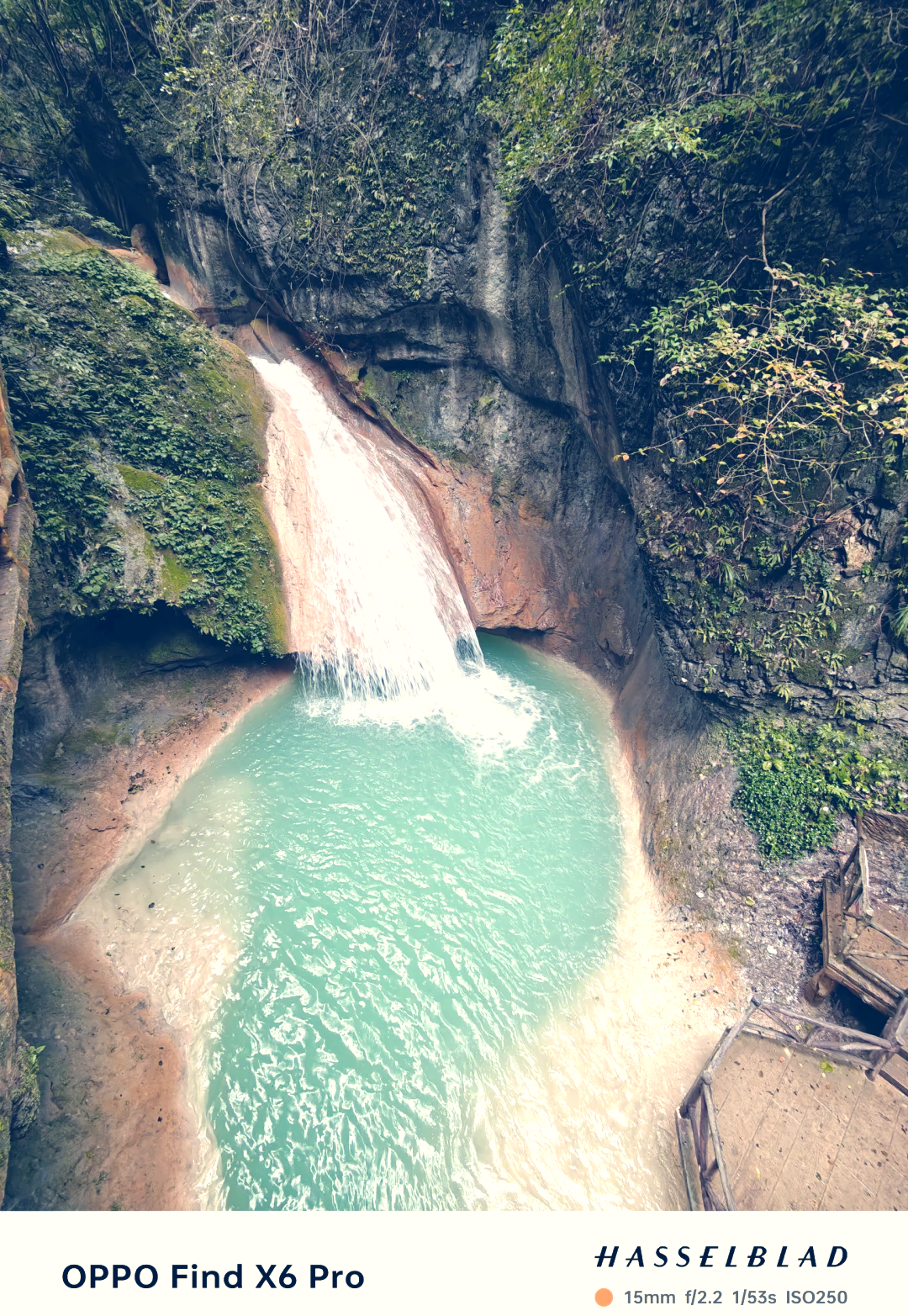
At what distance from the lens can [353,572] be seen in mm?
14047

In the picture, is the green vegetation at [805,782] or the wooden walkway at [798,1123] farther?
the green vegetation at [805,782]

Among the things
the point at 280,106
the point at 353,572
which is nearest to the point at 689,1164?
the point at 353,572

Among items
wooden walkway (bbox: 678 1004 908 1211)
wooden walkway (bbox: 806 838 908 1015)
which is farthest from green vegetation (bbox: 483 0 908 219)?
wooden walkway (bbox: 678 1004 908 1211)

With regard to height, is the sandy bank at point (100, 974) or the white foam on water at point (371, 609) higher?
the white foam on water at point (371, 609)

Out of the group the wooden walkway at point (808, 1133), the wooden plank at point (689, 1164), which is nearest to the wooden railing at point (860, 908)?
the wooden walkway at point (808, 1133)

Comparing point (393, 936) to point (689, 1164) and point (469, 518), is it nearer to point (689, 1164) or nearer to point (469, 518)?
point (689, 1164)

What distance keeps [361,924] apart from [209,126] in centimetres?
1835

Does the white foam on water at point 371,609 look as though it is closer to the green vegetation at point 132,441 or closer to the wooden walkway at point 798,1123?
the green vegetation at point 132,441

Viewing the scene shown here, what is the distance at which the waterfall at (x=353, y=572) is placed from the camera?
13.7 meters

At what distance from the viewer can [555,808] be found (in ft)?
36.0

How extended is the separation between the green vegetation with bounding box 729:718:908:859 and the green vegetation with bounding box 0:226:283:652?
10.8m

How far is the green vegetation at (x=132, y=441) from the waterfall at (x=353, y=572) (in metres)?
0.73

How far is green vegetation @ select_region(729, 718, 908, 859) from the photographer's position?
27.9 feet

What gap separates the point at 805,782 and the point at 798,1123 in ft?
15.3
